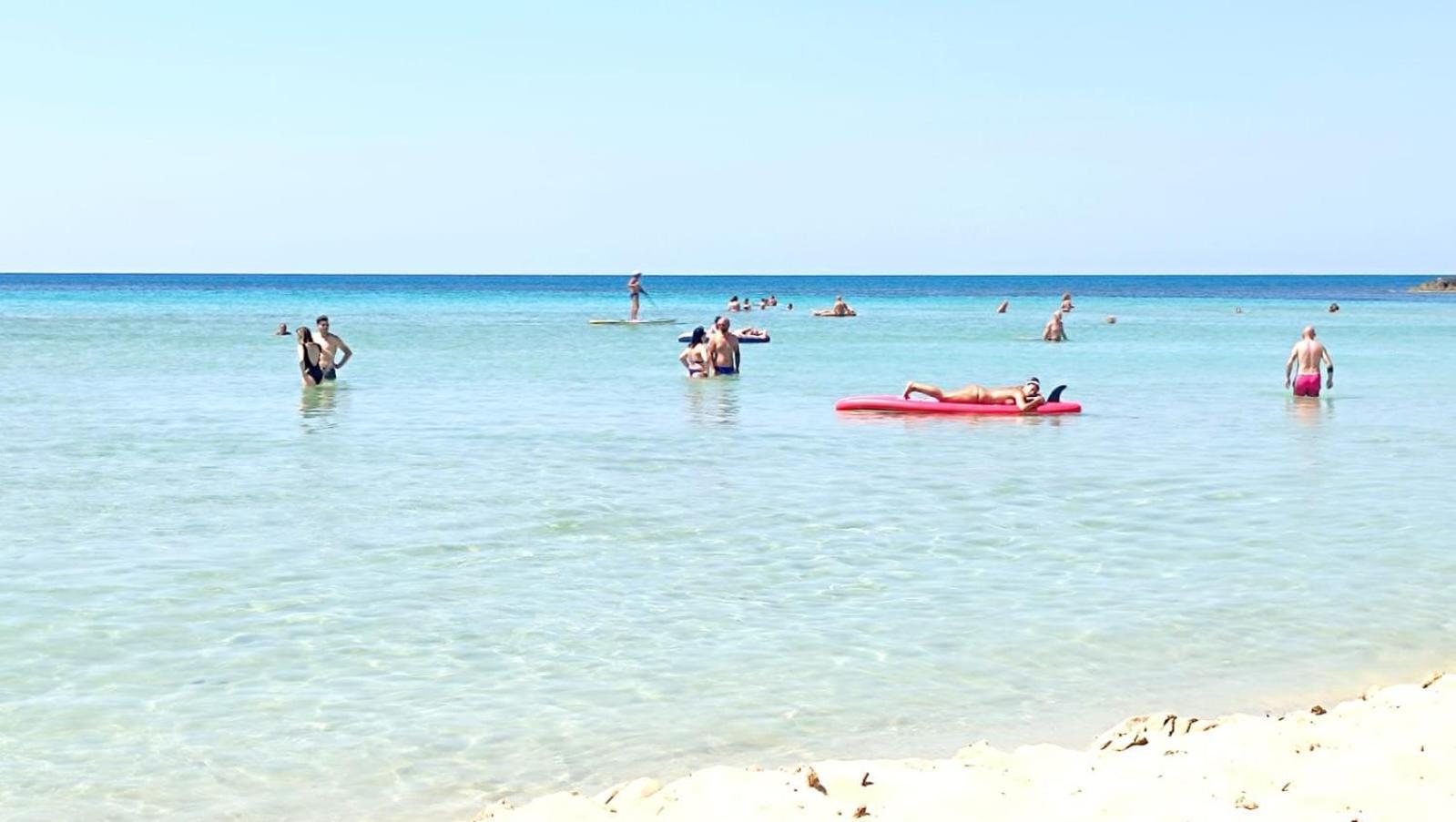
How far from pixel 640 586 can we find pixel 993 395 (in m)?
12.2

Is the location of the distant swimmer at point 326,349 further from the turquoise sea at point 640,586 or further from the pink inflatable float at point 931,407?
the pink inflatable float at point 931,407

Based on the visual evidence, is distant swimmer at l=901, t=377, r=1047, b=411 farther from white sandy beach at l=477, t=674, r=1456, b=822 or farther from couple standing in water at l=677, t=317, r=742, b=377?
white sandy beach at l=477, t=674, r=1456, b=822

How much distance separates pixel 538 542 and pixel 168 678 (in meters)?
3.99

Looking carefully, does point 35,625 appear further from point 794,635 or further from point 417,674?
point 794,635

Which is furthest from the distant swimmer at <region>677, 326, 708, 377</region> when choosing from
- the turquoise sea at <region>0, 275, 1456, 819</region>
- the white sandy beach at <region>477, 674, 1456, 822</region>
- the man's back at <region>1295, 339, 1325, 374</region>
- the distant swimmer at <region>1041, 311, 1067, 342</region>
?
the white sandy beach at <region>477, 674, 1456, 822</region>

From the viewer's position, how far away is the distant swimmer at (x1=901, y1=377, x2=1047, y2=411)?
21.1 m

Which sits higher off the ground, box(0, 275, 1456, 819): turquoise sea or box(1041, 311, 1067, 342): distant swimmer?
box(1041, 311, 1067, 342): distant swimmer

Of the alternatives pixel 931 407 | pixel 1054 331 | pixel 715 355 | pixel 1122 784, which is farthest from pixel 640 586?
pixel 1054 331

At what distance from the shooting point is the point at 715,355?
28.2 meters

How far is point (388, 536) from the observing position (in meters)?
11.8

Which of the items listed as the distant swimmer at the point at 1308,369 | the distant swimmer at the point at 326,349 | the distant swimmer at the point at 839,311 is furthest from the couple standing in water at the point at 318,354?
the distant swimmer at the point at 839,311

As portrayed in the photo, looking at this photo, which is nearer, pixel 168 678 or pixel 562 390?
pixel 168 678

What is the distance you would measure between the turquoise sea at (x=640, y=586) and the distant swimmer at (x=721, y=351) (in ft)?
17.1

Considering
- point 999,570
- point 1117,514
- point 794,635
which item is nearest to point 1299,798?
point 794,635
